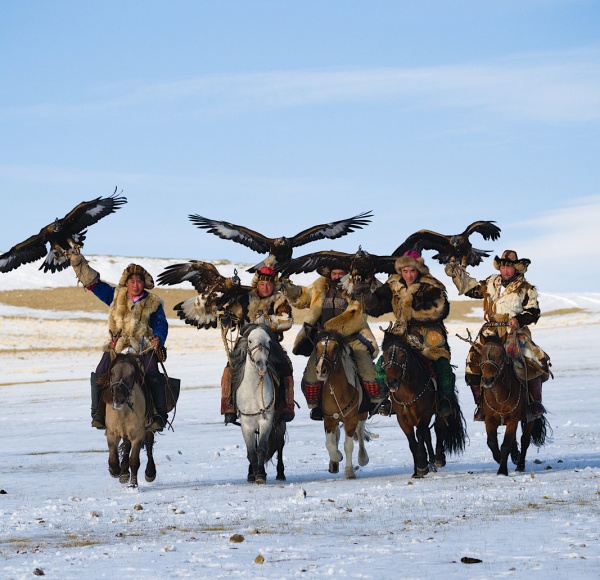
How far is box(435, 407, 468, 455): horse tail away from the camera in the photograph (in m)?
13.3

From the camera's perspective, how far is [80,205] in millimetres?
13109

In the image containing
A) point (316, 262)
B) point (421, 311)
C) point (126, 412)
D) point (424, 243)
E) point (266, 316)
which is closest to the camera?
point (126, 412)

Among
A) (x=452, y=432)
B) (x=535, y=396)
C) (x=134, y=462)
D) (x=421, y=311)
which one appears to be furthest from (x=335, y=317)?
(x=134, y=462)

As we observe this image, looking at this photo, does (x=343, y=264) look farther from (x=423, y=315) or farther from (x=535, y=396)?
(x=535, y=396)

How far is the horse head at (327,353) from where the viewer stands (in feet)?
40.7

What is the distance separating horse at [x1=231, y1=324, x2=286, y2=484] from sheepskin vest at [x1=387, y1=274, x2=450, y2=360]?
1.49m

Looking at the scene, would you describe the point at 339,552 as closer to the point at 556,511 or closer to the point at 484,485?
the point at 556,511

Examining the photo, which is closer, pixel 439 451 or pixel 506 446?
pixel 506 446

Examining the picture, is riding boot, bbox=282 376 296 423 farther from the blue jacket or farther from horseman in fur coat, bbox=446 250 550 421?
horseman in fur coat, bbox=446 250 550 421

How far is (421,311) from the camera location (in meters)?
13.0

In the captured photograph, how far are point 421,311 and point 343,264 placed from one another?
3.63 ft

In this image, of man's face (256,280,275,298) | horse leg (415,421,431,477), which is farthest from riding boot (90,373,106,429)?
horse leg (415,421,431,477)

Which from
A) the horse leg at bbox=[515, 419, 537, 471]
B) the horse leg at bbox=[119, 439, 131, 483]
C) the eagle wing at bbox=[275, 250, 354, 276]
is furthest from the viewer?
the eagle wing at bbox=[275, 250, 354, 276]

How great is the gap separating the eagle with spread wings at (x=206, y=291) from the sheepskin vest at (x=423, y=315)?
1792mm
